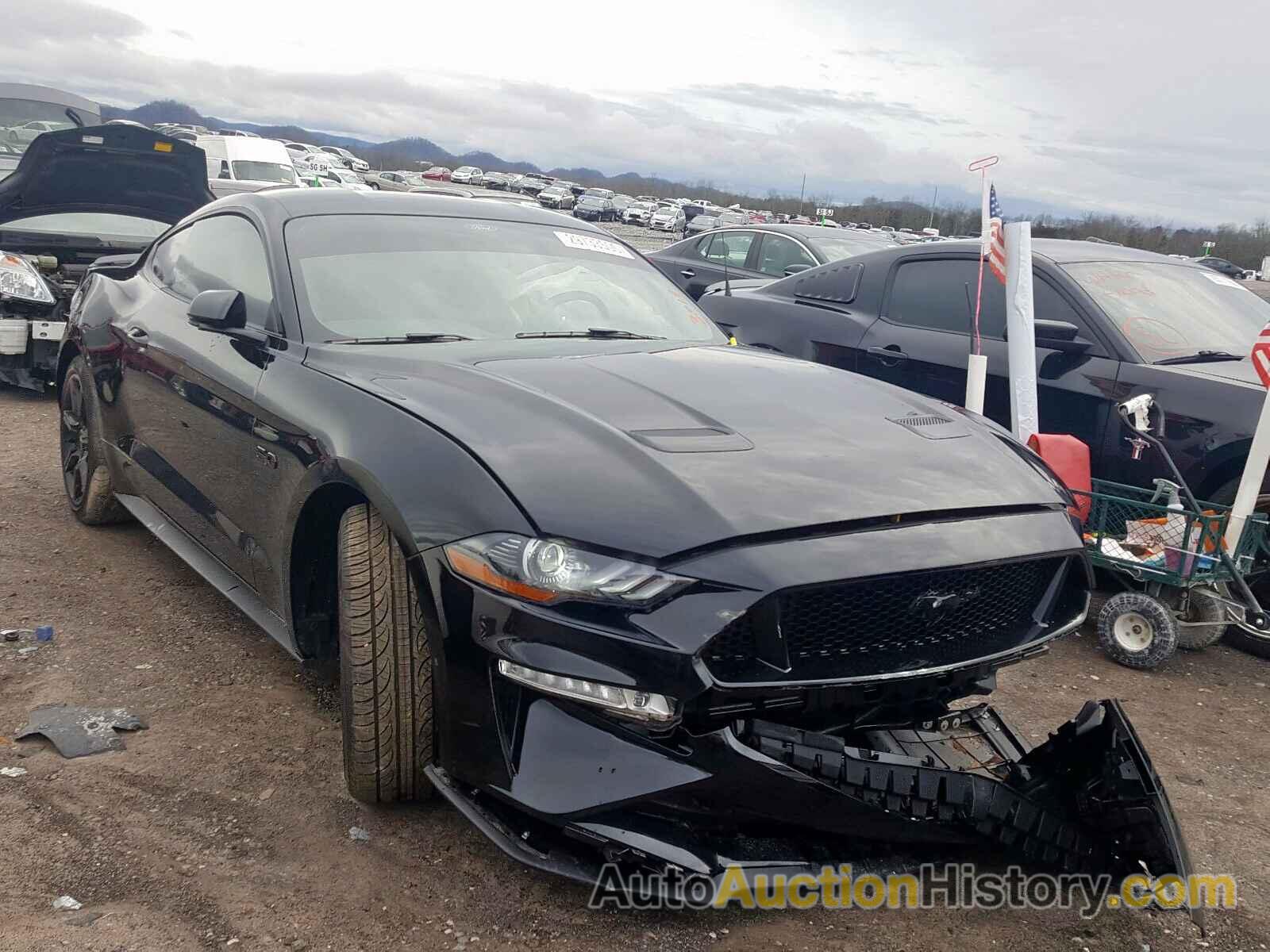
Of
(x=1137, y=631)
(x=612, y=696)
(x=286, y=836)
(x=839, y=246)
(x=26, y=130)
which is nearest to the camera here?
(x=612, y=696)

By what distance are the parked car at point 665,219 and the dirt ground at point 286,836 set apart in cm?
4045

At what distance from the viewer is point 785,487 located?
93.7 inches

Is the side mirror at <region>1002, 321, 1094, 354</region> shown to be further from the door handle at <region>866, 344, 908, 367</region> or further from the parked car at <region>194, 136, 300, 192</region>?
the parked car at <region>194, 136, 300, 192</region>

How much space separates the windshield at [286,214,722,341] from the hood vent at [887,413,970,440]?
1071mm

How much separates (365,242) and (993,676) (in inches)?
93.8

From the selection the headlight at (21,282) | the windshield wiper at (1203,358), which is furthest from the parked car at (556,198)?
the windshield wiper at (1203,358)

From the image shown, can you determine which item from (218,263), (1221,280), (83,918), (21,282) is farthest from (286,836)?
(21,282)

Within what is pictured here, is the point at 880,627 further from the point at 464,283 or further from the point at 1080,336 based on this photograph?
the point at 1080,336

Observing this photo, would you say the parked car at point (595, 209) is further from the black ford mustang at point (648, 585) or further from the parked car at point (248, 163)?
the black ford mustang at point (648, 585)

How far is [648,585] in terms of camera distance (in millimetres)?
2141

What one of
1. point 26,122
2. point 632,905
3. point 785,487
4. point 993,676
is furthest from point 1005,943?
point 26,122

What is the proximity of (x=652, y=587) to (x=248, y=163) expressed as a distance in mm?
19695

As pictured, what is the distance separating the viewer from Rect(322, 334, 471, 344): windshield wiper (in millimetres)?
3221

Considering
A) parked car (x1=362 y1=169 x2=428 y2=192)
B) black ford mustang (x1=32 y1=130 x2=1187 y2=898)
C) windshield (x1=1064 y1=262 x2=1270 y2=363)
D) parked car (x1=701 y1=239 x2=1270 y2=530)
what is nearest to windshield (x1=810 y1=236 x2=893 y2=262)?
parked car (x1=701 y1=239 x2=1270 y2=530)
